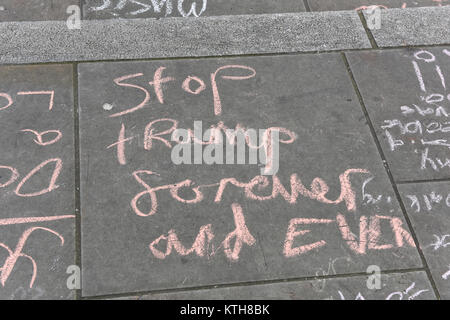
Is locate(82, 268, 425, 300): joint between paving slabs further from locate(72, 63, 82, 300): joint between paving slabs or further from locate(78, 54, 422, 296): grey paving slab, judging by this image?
locate(72, 63, 82, 300): joint between paving slabs

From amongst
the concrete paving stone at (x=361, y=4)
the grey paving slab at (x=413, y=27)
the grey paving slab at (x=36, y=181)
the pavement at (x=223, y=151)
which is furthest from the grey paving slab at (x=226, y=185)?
the concrete paving stone at (x=361, y=4)

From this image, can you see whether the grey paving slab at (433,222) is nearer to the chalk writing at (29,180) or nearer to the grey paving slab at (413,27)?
the grey paving slab at (413,27)

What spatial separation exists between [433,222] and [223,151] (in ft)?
5.13

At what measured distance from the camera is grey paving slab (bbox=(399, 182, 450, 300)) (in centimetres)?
320

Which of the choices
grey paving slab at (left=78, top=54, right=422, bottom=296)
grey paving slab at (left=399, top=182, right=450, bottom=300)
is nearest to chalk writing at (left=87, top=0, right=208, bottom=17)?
grey paving slab at (left=78, top=54, right=422, bottom=296)

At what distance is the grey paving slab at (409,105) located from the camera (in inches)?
145

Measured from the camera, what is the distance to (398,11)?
4.71 metres

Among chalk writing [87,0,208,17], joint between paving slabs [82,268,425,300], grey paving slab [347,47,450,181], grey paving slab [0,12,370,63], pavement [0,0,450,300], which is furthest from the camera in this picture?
chalk writing [87,0,208,17]

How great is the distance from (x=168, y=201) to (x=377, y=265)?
1.46 m

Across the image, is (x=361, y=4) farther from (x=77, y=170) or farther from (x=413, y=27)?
(x=77, y=170)

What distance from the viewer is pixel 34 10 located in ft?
14.7

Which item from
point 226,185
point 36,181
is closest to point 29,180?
point 36,181

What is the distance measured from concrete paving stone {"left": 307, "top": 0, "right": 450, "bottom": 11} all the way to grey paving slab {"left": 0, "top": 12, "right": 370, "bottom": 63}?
0.17 meters

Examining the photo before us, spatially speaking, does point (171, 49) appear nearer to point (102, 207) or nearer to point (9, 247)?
point (102, 207)
